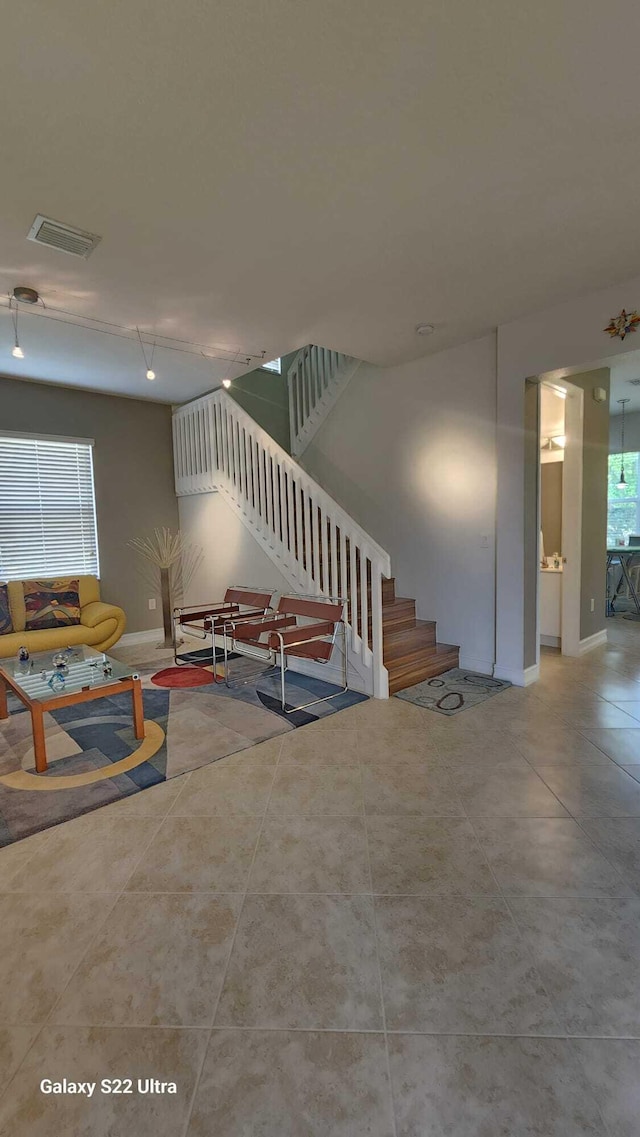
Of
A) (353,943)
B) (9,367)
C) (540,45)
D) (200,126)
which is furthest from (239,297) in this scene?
(353,943)

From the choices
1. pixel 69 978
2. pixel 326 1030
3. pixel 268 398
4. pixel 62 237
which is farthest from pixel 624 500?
pixel 69 978

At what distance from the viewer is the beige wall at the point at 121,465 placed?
17.4 ft

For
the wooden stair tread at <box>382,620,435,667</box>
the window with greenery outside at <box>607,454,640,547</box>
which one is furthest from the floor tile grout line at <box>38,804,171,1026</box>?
the window with greenery outside at <box>607,454,640,547</box>

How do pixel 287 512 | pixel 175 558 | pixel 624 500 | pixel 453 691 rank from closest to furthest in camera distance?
pixel 453 691
pixel 287 512
pixel 175 558
pixel 624 500

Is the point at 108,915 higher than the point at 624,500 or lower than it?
lower

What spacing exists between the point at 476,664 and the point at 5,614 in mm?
4440

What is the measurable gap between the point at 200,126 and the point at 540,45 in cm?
126

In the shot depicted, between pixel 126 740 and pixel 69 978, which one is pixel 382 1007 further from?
pixel 126 740

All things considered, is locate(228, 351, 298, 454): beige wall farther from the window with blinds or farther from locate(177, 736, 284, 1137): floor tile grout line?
locate(177, 736, 284, 1137): floor tile grout line

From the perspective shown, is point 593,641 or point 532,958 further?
point 593,641

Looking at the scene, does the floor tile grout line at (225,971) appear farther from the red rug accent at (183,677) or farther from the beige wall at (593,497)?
the beige wall at (593,497)

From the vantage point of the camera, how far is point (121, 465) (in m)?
5.83

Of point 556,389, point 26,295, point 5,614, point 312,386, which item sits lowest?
point 5,614

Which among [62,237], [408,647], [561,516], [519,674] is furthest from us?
[561,516]
